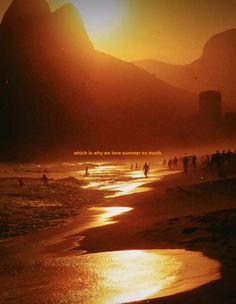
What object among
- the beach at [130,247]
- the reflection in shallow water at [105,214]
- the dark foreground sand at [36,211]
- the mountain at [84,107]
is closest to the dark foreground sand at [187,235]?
the beach at [130,247]

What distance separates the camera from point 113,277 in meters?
7.78

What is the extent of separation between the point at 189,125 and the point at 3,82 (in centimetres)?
8118

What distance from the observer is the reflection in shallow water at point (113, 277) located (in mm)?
6672

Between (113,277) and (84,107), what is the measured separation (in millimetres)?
181953

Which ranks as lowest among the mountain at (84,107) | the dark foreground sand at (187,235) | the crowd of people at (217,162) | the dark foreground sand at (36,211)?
the dark foreground sand at (36,211)

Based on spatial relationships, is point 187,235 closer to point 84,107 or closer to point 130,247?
point 130,247

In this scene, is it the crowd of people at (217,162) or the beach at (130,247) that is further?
the crowd of people at (217,162)

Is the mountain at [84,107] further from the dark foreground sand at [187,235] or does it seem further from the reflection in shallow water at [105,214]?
the dark foreground sand at [187,235]

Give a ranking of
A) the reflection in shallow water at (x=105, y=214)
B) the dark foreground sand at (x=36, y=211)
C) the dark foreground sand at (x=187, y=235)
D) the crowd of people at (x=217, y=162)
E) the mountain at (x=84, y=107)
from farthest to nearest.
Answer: the mountain at (x=84, y=107) → the crowd of people at (x=217, y=162) → the reflection in shallow water at (x=105, y=214) → the dark foreground sand at (x=36, y=211) → the dark foreground sand at (x=187, y=235)

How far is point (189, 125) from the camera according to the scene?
170 meters

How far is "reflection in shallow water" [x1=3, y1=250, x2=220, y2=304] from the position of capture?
6672mm

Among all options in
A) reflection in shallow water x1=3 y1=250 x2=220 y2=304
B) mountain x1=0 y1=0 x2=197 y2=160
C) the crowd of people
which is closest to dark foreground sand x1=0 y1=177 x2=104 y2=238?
reflection in shallow water x1=3 y1=250 x2=220 y2=304

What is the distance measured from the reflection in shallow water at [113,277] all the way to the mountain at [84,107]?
521 feet

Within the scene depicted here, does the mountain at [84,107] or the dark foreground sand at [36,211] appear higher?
the mountain at [84,107]
